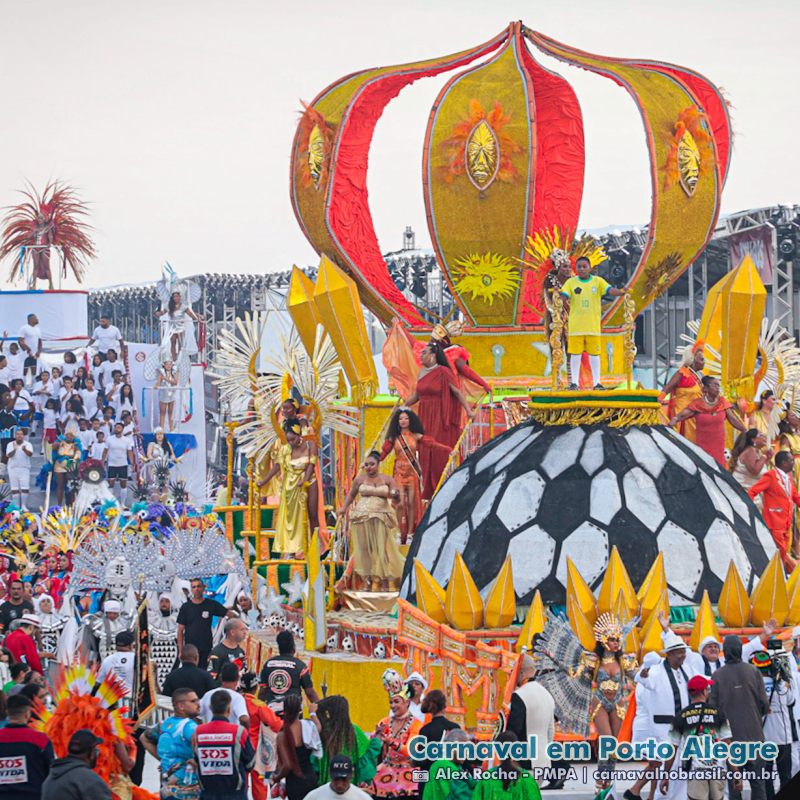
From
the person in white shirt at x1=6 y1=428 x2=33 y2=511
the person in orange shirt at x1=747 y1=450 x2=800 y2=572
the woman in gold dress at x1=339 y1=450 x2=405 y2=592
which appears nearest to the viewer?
the woman in gold dress at x1=339 y1=450 x2=405 y2=592

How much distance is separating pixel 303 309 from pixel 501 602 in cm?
734

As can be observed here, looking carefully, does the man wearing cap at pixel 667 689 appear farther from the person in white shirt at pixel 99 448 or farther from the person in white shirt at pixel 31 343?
the person in white shirt at pixel 31 343

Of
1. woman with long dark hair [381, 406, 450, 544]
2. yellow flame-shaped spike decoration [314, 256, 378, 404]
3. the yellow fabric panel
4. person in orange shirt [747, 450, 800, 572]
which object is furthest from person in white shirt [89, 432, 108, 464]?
person in orange shirt [747, 450, 800, 572]

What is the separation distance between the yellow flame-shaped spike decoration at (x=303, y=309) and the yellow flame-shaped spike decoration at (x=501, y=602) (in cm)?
694

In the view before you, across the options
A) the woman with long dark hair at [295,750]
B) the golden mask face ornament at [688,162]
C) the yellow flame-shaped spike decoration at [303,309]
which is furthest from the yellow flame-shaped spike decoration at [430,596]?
the golden mask face ornament at [688,162]

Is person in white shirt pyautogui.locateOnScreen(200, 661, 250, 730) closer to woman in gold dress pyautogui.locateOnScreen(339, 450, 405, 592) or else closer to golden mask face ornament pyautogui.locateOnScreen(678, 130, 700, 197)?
woman in gold dress pyautogui.locateOnScreen(339, 450, 405, 592)

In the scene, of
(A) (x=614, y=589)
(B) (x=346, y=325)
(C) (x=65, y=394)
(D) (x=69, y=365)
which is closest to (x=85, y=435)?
(C) (x=65, y=394)

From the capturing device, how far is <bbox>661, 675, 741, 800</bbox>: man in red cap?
11570 millimetres

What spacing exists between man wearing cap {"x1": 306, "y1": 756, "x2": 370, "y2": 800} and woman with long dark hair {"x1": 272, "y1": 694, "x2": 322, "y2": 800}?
1.39 metres

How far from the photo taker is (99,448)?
3117 cm

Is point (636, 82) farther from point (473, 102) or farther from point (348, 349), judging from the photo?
point (348, 349)

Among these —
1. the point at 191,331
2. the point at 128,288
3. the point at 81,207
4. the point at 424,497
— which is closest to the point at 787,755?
the point at 424,497

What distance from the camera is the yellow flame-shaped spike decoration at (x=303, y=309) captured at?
2108 centimetres

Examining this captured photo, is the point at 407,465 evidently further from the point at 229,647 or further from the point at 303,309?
the point at 229,647
